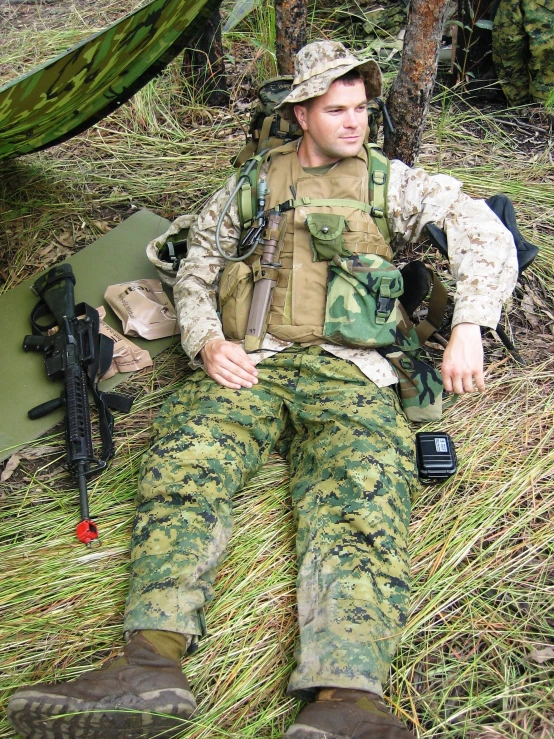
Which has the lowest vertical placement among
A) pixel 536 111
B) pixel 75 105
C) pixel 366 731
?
pixel 366 731

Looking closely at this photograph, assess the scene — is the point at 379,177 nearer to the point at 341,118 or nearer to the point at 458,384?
the point at 341,118

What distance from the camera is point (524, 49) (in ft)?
14.9

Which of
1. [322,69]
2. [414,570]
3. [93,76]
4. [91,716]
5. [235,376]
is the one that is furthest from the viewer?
[93,76]

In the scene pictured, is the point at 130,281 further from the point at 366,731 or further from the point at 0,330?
the point at 366,731

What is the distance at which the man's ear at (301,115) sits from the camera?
3012mm

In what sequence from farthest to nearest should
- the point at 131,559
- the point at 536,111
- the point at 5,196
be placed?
the point at 536,111
the point at 5,196
the point at 131,559

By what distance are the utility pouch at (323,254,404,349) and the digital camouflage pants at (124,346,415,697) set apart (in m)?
0.14

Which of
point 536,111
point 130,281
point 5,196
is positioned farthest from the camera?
point 536,111

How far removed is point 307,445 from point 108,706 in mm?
1222

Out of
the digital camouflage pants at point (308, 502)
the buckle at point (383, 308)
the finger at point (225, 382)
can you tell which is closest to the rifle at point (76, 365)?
the digital camouflage pants at point (308, 502)

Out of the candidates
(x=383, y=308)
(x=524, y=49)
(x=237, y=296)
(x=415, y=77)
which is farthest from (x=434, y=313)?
(x=524, y=49)

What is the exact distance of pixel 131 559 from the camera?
245 cm

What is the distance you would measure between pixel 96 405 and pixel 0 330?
729 millimetres

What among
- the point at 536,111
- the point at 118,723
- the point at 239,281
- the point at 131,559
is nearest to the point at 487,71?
the point at 536,111
